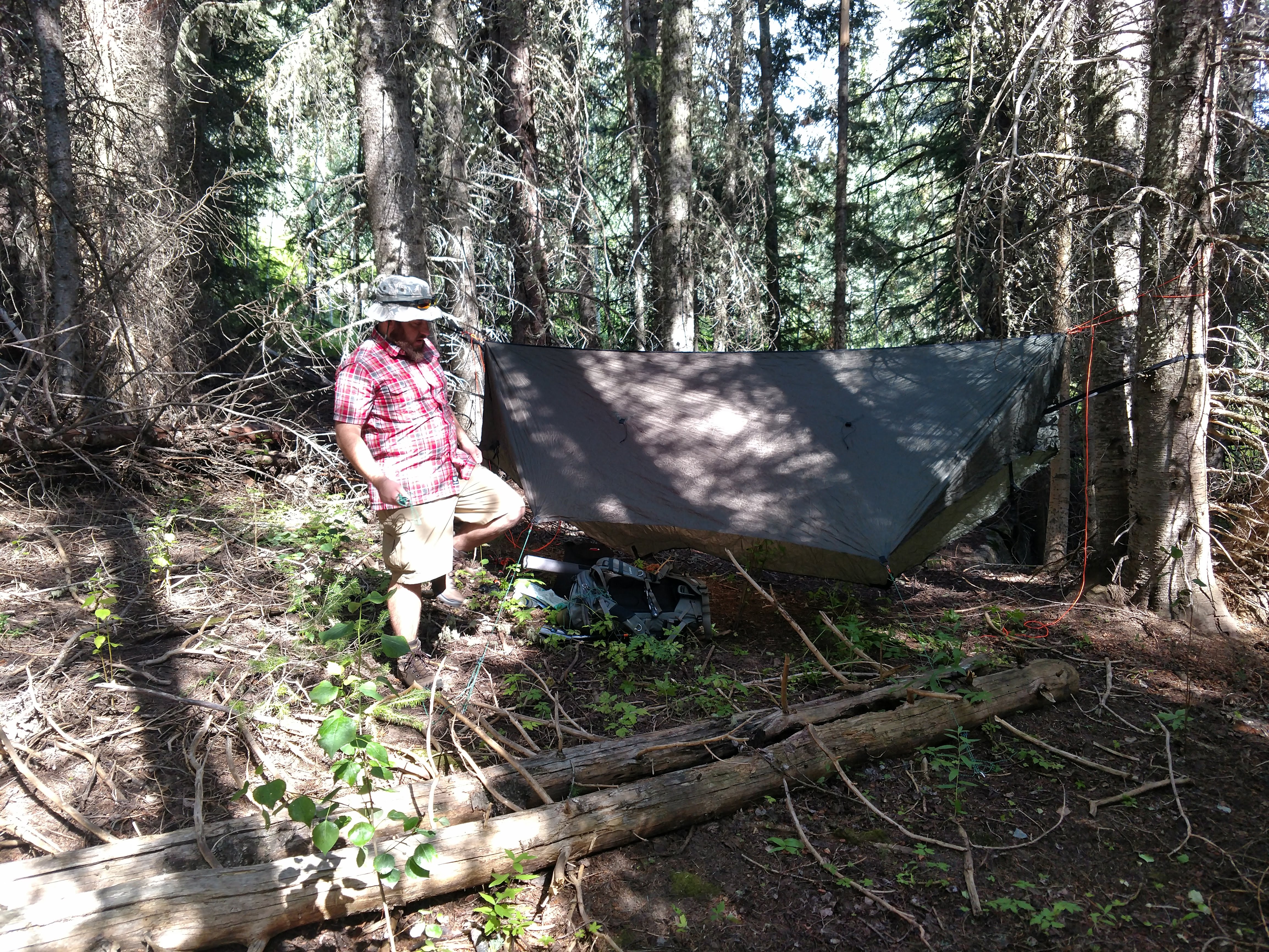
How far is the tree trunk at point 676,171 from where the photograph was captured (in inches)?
261

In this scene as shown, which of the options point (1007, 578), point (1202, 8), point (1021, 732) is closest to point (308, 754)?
point (1021, 732)

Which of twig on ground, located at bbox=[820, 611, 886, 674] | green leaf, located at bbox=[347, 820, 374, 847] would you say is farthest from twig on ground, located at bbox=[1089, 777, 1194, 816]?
green leaf, located at bbox=[347, 820, 374, 847]

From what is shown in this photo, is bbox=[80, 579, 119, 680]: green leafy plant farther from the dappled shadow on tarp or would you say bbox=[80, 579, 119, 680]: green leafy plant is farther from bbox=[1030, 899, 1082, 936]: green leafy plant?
bbox=[1030, 899, 1082, 936]: green leafy plant

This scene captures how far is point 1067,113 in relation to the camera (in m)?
5.02

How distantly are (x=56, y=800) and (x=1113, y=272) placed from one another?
5805mm

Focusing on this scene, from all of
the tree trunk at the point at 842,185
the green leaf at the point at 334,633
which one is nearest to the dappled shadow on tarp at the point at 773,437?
the green leaf at the point at 334,633

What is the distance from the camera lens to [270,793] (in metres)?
1.91

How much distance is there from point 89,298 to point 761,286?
19.2 feet

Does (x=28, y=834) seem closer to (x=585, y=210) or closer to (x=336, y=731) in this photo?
(x=336, y=731)

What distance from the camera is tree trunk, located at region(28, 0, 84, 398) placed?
15.8ft

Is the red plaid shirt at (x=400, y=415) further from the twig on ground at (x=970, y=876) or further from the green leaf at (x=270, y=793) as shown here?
the twig on ground at (x=970, y=876)

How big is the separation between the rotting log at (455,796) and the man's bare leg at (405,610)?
2.70 feet

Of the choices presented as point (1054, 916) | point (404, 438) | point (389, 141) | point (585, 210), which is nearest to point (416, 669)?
point (404, 438)

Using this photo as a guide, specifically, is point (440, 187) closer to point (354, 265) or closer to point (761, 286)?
A: point (354, 265)
